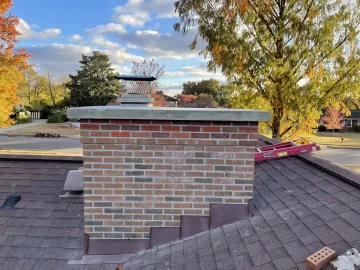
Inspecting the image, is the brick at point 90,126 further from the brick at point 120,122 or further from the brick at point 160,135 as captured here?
the brick at point 160,135

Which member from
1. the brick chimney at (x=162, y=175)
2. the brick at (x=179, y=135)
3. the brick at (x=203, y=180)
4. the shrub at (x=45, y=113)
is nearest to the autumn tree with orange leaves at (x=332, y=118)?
the brick chimney at (x=162, y=175)

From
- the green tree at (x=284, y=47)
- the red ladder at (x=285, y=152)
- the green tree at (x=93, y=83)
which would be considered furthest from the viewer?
the green tree at (x=93, y=83)

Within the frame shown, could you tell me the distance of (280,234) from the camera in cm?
205

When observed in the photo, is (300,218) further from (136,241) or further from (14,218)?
(14,218)

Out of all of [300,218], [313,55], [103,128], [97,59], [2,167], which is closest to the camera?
[300,218]

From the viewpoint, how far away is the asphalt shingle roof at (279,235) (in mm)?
1817

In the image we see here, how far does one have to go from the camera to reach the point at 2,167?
3.87 meters

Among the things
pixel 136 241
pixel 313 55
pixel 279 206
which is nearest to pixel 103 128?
pixel 136 241

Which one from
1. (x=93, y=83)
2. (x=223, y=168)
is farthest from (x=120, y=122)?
(x=93, y=83)

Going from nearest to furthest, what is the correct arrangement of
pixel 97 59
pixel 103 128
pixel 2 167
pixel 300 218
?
pixel 300 218 → pixel 103 128 → pixel 2 167 → pixel 97 59

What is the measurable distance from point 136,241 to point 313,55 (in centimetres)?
970

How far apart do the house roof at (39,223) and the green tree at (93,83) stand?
3459cm

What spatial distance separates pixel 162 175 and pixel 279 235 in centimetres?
107

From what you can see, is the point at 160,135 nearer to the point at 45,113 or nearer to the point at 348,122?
the point at 45,113
